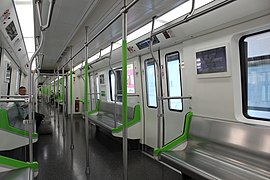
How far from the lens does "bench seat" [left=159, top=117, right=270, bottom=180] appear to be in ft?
7.00

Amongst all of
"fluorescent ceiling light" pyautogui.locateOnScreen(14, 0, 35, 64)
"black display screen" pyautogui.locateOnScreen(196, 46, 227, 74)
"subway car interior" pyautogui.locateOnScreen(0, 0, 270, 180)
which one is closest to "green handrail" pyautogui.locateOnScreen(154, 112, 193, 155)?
"subway car interior" pyautogui.locateOnScreen(0, 0, 270, 180)

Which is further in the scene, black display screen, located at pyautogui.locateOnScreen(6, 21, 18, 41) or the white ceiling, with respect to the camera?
black display screen, located at pyautogui.locateOnScreen(6, 21, 18, 41)

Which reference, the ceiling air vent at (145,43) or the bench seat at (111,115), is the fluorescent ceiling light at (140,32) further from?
the bench seat at (111,115)

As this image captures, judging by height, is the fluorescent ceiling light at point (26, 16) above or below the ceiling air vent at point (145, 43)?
above

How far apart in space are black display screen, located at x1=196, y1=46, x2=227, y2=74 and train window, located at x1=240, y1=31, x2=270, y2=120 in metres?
0.23

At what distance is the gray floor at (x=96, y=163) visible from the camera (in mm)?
3385

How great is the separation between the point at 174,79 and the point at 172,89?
22 cm

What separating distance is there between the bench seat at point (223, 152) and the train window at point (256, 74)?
28 cm

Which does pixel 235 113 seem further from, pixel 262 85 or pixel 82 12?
pixel 82 12

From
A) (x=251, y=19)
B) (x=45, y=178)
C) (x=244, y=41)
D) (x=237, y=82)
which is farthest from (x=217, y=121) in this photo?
(x=45, y=178)

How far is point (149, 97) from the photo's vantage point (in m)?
4.82

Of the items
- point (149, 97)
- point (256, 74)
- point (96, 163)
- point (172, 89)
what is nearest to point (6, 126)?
point (96, 163)

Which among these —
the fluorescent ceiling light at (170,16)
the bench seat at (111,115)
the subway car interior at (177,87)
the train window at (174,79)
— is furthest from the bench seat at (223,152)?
the bench seat at (111,115)

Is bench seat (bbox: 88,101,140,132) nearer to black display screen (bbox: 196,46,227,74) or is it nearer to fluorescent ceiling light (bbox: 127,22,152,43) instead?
fluorescent ceiling light (bbox: 127,22,152,43)
